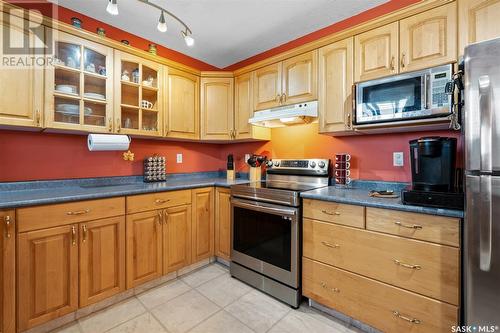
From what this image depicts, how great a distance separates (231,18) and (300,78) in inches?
35.3

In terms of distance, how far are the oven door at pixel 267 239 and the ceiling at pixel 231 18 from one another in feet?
5.87

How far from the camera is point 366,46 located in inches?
71.3

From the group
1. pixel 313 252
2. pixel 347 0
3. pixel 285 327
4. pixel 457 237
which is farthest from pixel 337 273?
pixel 347 0

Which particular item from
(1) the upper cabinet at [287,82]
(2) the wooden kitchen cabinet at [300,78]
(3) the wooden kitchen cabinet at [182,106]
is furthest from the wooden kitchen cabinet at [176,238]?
(2) the wooden kitchen cabinet at [300,78]

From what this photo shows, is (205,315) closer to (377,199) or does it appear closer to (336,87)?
(377,199)

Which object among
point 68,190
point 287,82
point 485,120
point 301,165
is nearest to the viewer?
point 485,120

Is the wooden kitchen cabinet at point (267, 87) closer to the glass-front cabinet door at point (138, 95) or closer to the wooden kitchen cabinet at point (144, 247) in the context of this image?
the glass-front cabinet door at point (138, 95)

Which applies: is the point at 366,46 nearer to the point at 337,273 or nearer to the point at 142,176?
the point at 337,273

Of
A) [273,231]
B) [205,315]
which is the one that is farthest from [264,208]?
[205,315]

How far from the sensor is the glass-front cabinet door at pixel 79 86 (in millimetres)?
1793

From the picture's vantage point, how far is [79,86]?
1933mm

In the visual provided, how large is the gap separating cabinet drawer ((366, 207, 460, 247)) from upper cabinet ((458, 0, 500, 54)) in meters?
1.08

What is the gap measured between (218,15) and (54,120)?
170cm

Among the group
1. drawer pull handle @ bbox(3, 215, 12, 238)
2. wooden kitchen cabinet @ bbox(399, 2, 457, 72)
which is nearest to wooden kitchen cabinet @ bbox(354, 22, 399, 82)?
wooden kitchen cabinet @ bbox(399, 2, 457, 72)
